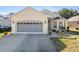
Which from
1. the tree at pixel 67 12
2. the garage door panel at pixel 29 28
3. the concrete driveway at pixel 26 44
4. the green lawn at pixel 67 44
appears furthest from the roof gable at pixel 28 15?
the green lawn at pixel 67 44

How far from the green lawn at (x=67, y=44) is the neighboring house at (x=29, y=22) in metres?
3.76

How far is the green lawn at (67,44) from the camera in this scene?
15.5m

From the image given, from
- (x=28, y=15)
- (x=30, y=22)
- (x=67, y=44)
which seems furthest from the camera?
(x=28, y=15)

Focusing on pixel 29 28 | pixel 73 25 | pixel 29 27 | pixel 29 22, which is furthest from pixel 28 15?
pixel 73 25

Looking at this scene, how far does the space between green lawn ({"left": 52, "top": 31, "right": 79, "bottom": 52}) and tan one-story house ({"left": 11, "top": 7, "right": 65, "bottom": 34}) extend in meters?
3.77

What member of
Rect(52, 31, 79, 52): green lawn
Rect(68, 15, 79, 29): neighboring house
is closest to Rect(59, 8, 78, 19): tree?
Rect(68, 15, 79, 29): neighboring house

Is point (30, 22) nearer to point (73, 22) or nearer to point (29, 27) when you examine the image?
point (29, 27)

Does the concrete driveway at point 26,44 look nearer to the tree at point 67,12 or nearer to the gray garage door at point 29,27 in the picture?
the gray garage door at point 29,27

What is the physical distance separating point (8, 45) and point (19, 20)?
697 centimetres

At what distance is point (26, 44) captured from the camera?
56.0 ft

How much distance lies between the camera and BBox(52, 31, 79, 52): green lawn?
50.7 ft

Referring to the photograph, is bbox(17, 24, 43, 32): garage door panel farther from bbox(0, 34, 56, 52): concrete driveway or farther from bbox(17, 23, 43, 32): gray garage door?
bbox(0, 34, 56, 52): concrete driveway

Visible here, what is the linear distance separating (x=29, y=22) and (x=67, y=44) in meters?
6.88
